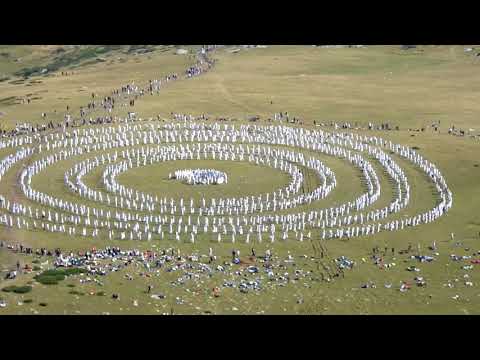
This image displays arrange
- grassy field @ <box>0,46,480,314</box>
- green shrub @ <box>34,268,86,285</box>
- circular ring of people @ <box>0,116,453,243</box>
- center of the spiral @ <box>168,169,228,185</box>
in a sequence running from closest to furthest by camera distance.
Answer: grassy field @ <box>0,46,480,314</box> < green shrub @ <box>34,268,86,285</box> < circular ring of people @ <box>0,116,453,243</box> < center of the spiral @ <box>168,169,228,185</box>

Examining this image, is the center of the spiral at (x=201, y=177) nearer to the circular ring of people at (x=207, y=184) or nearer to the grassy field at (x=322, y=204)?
the circular ring of people at (x=207, y=184)

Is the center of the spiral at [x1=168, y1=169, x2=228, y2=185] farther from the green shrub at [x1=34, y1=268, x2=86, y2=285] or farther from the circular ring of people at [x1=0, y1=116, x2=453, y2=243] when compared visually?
the green shrub at [x1=34, y1=268, x2=86, y2=285]

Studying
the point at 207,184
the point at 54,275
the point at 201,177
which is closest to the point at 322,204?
the point at 207,184

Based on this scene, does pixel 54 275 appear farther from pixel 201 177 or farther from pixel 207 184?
pixel 201 177

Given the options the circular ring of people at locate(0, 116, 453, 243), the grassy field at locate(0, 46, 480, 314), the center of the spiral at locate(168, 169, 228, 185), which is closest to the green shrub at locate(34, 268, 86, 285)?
the grassy field at locate(0, 46, 480, 314)

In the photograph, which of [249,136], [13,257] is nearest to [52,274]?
[13,257]

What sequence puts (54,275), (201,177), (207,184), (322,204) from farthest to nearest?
1. (201,177)
2. (207,184)
3. (322,204)
4. (54,275)
